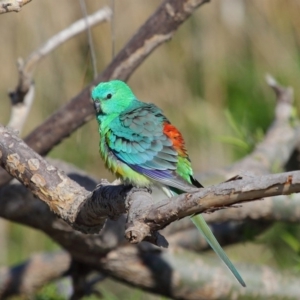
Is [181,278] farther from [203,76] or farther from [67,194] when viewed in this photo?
[203,76]

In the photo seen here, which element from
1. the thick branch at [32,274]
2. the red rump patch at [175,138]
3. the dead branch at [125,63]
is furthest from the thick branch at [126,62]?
the thick branch at [32,274]

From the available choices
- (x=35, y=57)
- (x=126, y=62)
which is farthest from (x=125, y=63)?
(x=35, y=57)

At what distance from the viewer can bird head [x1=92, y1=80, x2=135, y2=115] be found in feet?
8.62

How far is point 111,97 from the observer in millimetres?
2641

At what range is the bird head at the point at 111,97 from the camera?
263cm

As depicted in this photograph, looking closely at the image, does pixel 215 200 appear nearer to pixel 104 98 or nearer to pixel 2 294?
pixel 104 98

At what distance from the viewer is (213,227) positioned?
11.9ft

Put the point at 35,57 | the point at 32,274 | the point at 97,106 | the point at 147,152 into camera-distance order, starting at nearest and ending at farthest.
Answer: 1. the point at 147,152
2. the point at 97,106
3. the point at 35,57
4. the point at 32,274

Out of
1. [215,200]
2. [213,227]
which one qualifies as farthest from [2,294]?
[215,200]

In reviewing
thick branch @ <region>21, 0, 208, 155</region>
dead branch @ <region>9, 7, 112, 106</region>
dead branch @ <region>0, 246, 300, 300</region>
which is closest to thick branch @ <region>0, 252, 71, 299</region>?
dead branch @ <region>0, 246, 300, 300</region>

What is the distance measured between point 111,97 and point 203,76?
1844 mm

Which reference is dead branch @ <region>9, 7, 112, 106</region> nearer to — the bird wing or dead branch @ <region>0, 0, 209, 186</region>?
dead branch @ <region>0, 0, 209, 186</region>

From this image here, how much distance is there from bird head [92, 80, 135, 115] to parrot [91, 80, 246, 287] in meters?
0.05

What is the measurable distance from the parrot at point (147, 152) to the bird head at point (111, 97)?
0.17 ft
